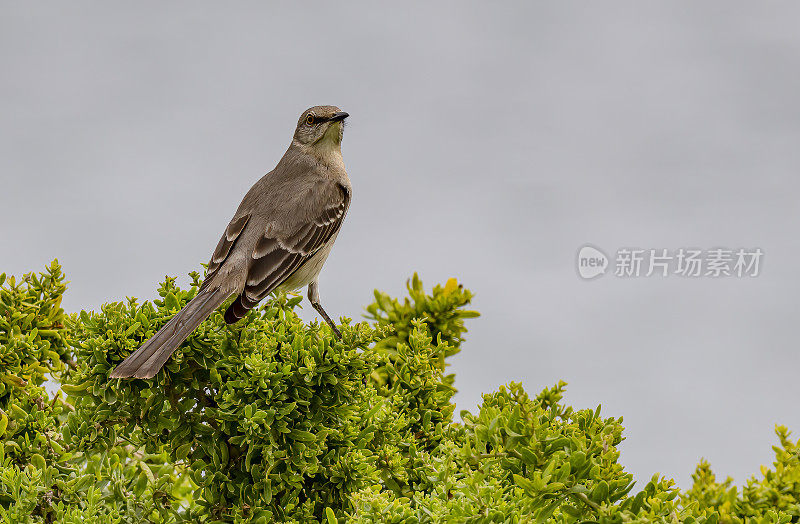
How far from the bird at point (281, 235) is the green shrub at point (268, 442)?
0.17 metres

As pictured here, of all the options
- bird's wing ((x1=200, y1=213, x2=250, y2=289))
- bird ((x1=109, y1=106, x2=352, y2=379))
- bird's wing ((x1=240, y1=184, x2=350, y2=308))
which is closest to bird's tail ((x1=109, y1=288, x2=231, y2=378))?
bird ((x1=109, y1=106, x2=352, y2=379))

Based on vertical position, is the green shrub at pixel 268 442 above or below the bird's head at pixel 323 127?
below

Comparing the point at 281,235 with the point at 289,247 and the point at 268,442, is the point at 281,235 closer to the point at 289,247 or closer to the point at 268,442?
the point at 289,247

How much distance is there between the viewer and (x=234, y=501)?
15.1ft

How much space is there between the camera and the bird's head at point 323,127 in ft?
23.9

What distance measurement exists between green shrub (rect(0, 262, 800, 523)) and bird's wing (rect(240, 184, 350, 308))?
296mm

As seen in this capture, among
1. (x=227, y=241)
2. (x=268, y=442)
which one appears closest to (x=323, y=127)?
(x=227, y=241)

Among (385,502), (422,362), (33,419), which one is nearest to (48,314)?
(33,419)

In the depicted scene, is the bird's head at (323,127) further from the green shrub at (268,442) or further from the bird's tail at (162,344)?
the bird's tail at (162,344)

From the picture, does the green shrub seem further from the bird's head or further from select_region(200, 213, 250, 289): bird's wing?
the bird's head

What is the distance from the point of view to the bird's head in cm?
728

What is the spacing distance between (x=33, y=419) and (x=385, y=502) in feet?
8.84

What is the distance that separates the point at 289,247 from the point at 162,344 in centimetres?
189

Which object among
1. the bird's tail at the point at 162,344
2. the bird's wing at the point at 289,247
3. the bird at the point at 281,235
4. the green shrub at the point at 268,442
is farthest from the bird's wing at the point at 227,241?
the bird's tail at the point at 162,344
